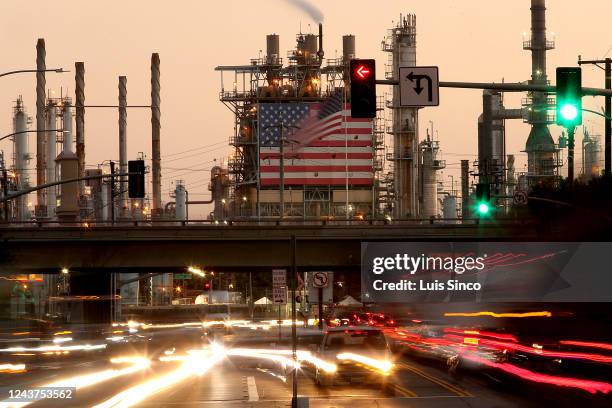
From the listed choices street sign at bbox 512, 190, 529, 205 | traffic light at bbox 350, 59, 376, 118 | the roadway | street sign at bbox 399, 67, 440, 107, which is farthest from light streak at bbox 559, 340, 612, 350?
street sign at bbox 512, 190, 529, 205

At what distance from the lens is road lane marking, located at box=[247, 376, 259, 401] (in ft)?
89.0

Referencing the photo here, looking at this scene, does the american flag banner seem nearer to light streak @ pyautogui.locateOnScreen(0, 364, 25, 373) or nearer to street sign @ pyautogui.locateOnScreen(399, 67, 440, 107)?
light streak @ pyautogui.locateOnScreen(0, 364, 25, 373)

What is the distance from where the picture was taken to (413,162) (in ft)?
394

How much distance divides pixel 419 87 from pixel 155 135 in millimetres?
96591

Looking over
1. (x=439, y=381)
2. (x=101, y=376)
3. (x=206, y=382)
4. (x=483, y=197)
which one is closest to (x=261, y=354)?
(x=483, y=197)

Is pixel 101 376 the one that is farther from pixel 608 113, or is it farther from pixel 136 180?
pixel 608 113

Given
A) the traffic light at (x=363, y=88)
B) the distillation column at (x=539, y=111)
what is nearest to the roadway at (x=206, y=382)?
the traffic light at (x=363, y=88)

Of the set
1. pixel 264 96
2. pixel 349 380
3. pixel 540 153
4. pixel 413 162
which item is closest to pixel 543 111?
pixel 540 153

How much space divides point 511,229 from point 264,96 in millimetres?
67026

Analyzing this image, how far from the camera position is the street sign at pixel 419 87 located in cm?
2448

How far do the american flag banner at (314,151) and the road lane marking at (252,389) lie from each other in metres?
88.6

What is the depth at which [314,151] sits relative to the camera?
124 m

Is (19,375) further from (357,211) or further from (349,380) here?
(357,211)

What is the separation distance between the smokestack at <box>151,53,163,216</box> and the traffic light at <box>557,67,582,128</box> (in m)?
95.0
